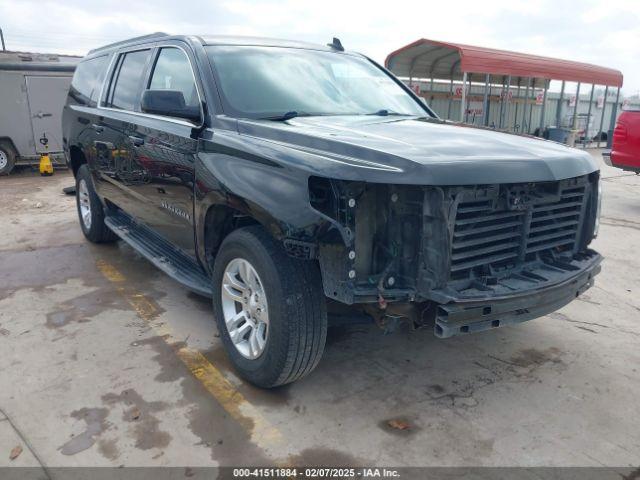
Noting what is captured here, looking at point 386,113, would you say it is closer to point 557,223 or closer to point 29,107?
point 557,223

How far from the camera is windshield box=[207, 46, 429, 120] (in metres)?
3.52

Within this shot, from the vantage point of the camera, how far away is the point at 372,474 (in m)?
2.53

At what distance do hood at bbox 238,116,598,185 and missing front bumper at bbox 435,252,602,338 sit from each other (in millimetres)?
578

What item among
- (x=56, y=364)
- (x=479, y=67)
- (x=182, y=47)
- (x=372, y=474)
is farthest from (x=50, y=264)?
(x=479, y=67)

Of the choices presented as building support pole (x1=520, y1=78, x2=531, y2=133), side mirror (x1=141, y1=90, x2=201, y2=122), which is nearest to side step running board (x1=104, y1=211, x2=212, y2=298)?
side mirror (x1=141, y1=90, x2=201, y2=122)

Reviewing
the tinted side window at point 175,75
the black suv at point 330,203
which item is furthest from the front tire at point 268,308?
the tinted side window at point 175,75

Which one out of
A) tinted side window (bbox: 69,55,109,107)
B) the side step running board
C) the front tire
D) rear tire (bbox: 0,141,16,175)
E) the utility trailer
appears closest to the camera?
the front tire

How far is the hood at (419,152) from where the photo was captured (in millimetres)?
2488

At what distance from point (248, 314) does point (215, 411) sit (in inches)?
22.5

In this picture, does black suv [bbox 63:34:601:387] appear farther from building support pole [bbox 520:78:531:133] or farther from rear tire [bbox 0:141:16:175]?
building support pole [bbox 520:78:531:133]

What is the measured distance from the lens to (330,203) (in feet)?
8.57

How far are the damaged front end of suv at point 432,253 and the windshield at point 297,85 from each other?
113cm

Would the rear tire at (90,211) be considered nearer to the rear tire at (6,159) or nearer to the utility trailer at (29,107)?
the rear tire at (6,159)

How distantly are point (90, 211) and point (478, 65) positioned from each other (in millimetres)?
12607
